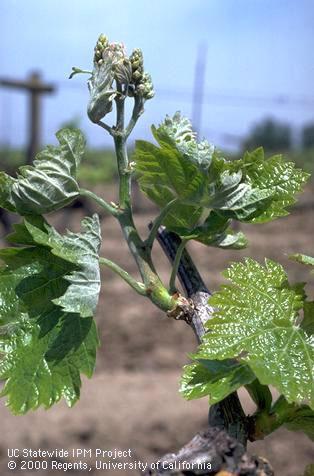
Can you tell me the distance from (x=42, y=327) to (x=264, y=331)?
25 cm

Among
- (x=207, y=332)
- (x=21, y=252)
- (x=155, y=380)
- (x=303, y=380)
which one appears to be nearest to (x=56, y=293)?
(x=21, y=252)

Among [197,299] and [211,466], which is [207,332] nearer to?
[197,299]

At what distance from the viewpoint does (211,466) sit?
70cm

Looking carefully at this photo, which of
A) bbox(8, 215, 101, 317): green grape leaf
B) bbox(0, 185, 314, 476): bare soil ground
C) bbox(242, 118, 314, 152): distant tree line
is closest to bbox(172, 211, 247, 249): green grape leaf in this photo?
bbox(8, 215, 101, 317): green grape leaf

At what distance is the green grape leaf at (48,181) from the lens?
951 mm

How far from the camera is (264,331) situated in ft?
3.10

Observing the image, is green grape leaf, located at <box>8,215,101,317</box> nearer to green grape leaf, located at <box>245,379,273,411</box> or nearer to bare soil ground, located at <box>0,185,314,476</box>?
green grape leaf, located at <box>245,379,273,411</box>

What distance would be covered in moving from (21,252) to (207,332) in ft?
0.79

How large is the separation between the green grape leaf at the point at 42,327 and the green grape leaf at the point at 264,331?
0.49 ft

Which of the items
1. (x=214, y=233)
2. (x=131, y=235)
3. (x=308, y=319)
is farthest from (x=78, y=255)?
(x=308, y=319)

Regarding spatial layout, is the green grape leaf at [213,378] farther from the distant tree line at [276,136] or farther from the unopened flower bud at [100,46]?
the distant tree line at [276,136]

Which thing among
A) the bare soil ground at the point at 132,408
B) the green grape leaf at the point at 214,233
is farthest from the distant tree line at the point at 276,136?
the green grape leaf at the point at 214,233

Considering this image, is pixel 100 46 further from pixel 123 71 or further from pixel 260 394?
pixel 260 394

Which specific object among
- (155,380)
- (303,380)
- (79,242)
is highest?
(79,242)
